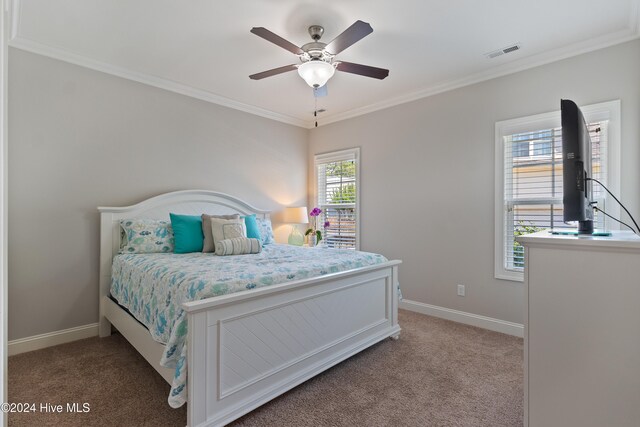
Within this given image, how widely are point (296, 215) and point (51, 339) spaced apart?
9.04ft

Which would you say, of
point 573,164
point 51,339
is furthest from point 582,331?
point 51,339

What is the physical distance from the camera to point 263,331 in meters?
1.89

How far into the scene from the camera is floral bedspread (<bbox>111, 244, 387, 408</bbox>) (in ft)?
5.41

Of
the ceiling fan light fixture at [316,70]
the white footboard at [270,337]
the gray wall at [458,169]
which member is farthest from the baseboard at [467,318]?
the ceiling fan light fixture at [316,70]

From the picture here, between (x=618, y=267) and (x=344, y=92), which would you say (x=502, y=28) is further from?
(x=618, y=267)

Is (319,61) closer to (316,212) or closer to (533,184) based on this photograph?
(533,184)

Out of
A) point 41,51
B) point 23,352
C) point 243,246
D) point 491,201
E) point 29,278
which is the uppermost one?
point 41,51

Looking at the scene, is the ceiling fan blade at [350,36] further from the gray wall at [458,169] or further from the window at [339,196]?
the window at [339,196]

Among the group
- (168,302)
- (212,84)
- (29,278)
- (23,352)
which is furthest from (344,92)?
(23,352)

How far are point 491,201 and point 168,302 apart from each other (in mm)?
2893

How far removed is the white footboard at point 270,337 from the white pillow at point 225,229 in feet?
4.00

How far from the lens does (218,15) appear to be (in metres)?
2.27

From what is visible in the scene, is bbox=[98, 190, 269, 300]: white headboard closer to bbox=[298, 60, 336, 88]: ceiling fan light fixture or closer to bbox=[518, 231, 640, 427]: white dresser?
bbox=[298, 60, 336, 88]: ceiling fan light fixture

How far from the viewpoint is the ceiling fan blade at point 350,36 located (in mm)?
1874
